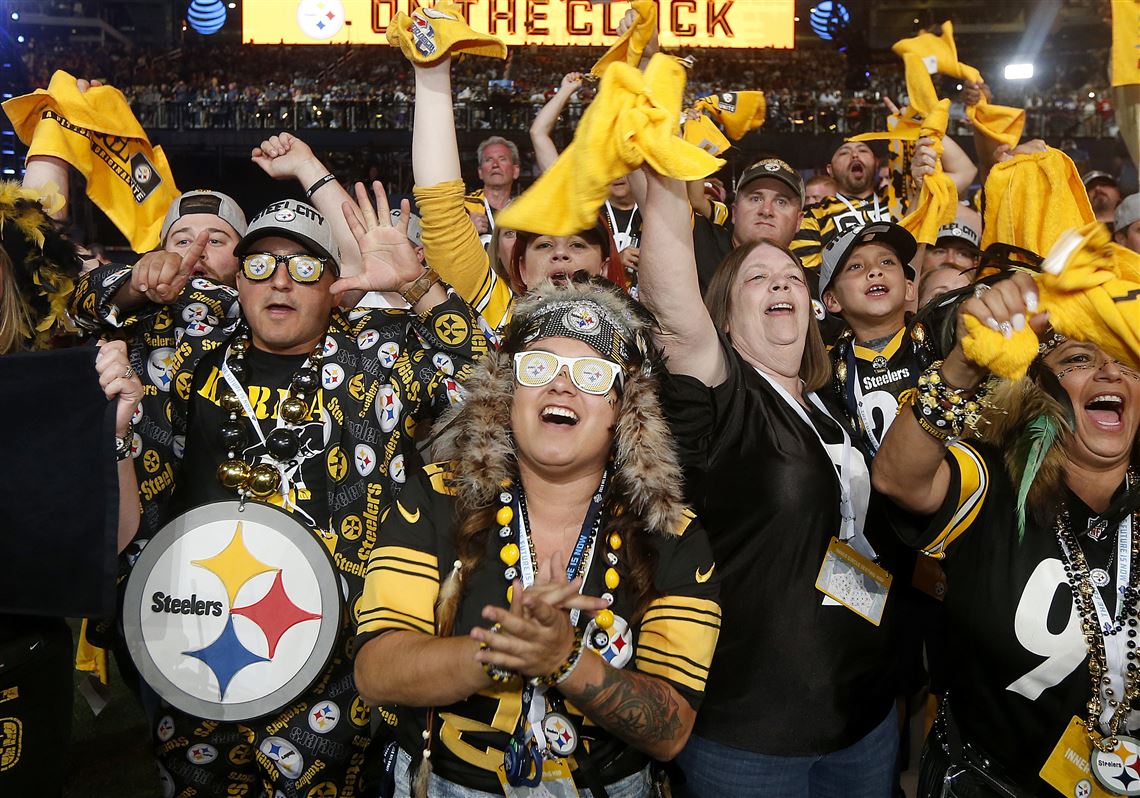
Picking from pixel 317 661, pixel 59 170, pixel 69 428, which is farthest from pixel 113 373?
pixel 59 170

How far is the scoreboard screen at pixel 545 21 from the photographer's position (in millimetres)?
19750

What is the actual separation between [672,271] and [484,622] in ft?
2.99

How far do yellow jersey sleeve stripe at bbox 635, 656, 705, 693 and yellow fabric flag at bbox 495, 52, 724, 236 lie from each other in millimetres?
962

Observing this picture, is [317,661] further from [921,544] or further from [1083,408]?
[1083,408]

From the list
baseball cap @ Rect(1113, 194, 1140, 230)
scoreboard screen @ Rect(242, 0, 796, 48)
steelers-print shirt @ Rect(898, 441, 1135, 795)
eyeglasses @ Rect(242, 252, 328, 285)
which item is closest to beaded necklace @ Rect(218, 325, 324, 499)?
eyeglasses @ Rect(242, 252, 328, 285)

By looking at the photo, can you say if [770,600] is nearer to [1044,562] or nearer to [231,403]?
[1044,562]

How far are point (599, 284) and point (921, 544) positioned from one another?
40.9 inches

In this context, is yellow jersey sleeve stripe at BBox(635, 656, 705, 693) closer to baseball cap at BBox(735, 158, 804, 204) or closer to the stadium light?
baseball cap at BBox(735, 158, 804, 204)

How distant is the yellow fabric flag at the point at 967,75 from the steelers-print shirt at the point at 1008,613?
2.87m

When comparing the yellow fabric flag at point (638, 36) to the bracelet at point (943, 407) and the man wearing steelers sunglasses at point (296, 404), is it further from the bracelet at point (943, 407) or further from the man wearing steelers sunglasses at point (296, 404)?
the bracelet at point (943, 407)

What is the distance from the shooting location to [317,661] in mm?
2783

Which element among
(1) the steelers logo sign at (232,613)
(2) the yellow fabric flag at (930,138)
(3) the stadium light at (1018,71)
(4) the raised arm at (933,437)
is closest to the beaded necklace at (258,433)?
(1) the steelers logo sign at (232,613)

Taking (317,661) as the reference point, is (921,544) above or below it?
above

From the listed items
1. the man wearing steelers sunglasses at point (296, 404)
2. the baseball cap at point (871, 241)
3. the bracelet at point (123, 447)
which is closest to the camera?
the bracelet at point (123, 447)
